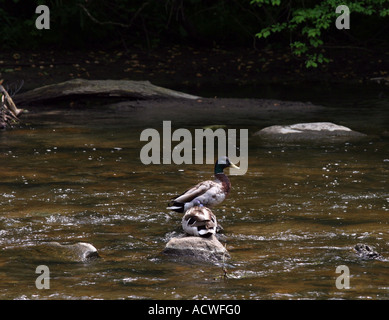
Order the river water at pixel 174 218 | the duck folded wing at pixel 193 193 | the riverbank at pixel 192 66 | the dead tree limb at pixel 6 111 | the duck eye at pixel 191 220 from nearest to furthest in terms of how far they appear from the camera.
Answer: the river water at pixel 174 218 < the duck eye at pixel 191 220 < the duck folded wing at pixel 193 193 < the dead tree limb at pixel 6 111 < the riverbank at pixel 192 66

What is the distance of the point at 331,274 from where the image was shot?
6328mm

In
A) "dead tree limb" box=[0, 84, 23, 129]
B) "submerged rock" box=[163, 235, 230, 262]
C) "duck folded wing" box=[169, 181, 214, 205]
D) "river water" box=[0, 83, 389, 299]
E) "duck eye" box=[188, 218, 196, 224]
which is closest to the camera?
"river water" box=[0, 83, 389, 299]

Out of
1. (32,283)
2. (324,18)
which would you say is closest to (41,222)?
(32,283)

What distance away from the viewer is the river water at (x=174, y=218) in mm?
6098

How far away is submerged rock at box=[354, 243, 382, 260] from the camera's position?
22.0ft

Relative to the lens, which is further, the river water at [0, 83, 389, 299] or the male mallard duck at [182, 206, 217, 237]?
the male mallard duck at [182, 206, 217, 237]

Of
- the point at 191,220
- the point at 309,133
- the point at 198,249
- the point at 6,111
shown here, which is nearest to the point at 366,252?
the point at 198,249

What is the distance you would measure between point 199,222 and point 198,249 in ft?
1.27

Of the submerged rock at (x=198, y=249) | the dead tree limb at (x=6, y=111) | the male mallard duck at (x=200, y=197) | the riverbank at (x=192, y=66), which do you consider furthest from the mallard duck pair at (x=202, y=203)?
the riverbank at (x=192, y=66)

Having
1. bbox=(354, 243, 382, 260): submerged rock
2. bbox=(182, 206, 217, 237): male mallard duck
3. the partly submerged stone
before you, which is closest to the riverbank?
the partly submerged stone

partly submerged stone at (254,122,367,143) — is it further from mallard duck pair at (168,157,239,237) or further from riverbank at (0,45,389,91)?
riverbank at (0,45,389,91)

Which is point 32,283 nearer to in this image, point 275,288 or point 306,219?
point 275,288

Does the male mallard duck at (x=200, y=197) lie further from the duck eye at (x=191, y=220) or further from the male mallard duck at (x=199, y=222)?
the duck eye at (x=191, y=220)

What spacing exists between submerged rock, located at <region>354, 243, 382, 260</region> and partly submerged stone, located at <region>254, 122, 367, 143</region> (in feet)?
20.7
